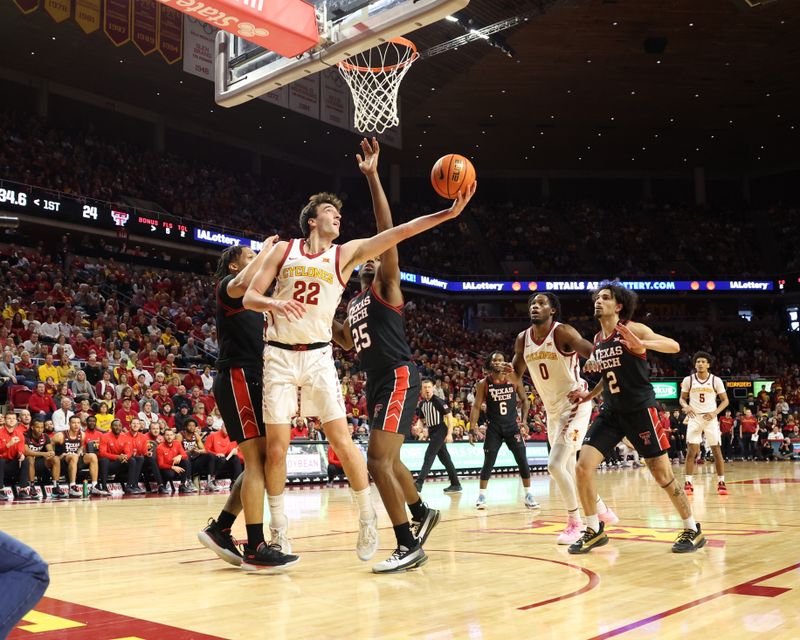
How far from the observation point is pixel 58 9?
2084 cm

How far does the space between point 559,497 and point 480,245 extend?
28581 mm

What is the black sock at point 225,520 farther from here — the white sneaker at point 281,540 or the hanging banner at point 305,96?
the hanging banner at point 305,96

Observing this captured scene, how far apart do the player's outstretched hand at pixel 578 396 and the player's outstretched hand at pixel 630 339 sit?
0.79 m

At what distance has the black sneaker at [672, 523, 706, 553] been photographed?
19.8 feet

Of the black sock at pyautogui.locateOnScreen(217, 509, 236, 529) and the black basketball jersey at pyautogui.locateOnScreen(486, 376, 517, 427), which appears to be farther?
the black basketball jersey at pyautogui.locateOnScreen(486, 376, 517, 427)

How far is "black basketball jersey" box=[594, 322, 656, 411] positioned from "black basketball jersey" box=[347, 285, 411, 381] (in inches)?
69.7

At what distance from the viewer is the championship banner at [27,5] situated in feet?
68.5

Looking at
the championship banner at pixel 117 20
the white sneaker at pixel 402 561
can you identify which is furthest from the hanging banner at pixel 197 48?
the white sneaker at pixel 402 561

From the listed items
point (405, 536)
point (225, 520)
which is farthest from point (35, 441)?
point (405, 536)

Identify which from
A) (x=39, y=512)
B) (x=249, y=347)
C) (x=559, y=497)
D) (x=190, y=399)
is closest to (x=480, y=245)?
(x=190, y=399)

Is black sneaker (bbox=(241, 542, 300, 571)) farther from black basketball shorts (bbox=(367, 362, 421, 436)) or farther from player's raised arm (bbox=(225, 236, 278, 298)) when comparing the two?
player's raised arm (bbox=(225, 236, 278, 298))

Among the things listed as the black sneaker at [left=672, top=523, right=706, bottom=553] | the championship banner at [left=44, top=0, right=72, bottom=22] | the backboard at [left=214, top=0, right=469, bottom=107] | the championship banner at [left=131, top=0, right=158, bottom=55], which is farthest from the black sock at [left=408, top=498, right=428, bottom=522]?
the championship banner at [left=44, top=0, right=72, bottom=22]

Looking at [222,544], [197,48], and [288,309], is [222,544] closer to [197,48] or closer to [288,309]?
[288,309]

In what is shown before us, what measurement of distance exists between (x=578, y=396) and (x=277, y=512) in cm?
294
